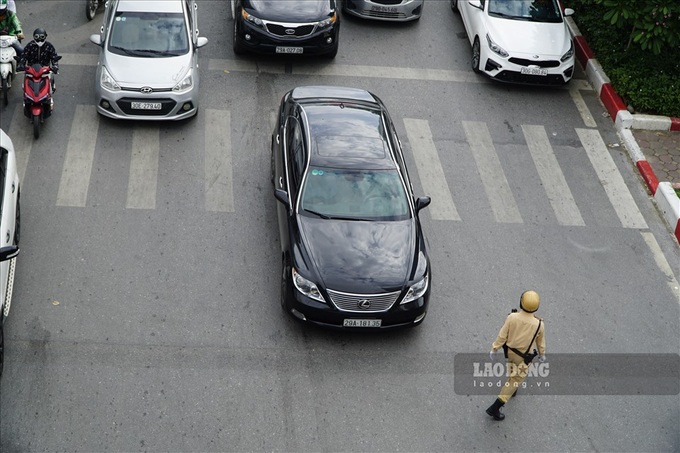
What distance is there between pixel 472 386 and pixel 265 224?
3.99 m

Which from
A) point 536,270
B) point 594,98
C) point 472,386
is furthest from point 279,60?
point 472,386

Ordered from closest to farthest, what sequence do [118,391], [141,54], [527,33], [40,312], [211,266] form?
[118,391], [40,312], [211,266], [141,54], [527,33]

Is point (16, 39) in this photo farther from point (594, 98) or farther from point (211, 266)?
point (594, 98)

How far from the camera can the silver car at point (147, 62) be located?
562 inches

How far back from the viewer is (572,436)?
10.0 metres

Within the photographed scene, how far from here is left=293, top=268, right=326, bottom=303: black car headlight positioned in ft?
34.4

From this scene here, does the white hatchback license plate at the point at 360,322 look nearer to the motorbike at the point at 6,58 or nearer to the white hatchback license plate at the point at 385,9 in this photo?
the motorbike at the point at 6,58

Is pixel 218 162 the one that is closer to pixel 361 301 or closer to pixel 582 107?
pixel 361 301

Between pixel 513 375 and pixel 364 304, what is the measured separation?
75.2 inches

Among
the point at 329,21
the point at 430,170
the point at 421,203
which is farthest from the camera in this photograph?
the point at 329,21

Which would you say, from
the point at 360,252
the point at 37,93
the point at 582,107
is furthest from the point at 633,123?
the point at 37,93

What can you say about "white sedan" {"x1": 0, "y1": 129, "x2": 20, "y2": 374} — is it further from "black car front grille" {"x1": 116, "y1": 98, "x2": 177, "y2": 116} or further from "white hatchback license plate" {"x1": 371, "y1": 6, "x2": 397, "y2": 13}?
"white hatchback license plate" {"x1": 371, "y1": 6, "x2": 397, "y2": 13}

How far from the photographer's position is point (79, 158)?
1384cm

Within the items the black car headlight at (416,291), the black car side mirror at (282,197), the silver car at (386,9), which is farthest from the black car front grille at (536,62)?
the black car headlight at (416,291)
